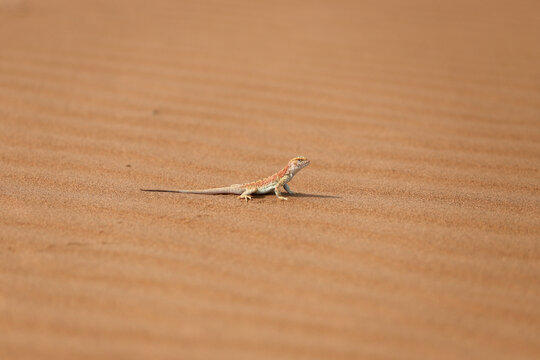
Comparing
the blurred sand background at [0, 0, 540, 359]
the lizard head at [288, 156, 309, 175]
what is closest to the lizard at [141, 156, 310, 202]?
the lizard head at [288, 156, 309, 175]

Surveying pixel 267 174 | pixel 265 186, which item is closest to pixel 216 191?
pixel 265 186

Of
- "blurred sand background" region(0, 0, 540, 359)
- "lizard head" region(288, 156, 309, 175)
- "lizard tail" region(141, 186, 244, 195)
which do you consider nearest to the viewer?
"blurred sand background" region(0, 0, 540, 359)

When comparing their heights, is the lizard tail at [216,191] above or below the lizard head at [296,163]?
below

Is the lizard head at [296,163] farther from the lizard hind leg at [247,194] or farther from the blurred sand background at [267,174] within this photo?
the lizard hind leg at [247,194]

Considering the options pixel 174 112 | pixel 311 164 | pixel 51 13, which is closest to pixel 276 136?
pixel 311 164

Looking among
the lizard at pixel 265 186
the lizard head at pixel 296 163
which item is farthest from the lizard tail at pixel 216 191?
the lizard head at pixel 296 163

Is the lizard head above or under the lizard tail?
above

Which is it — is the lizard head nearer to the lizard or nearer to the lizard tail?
the lizard

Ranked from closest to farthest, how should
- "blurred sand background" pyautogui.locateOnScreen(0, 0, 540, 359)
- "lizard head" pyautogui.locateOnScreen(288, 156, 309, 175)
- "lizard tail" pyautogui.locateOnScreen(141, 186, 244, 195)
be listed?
1. "blurred sand background" pyautogui.locateOnScreen(0, 0, 540, 359)
2. "lizard tail" pyautogui.locateOnScreen(141, 186, 244, 195)
3. "lizard head" pyautogui.locateOnScreen(288, 156, 309, 175)

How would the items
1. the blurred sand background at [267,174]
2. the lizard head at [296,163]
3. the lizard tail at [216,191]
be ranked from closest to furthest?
the blurred sand background at [267,174] → the lizard tail at [216,191] → the lizard head at [296,163]

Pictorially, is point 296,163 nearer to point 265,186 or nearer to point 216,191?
point 265,186
